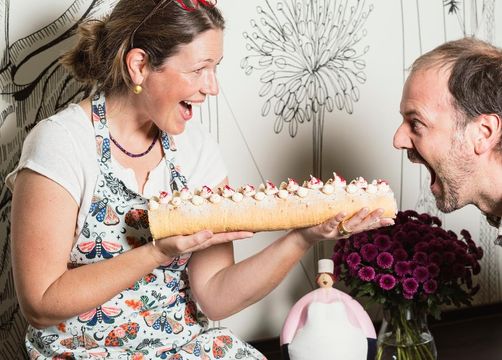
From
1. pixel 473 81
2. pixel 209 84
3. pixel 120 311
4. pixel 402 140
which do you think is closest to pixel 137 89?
pixel 209 84

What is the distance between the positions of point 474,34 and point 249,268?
1.43 meters

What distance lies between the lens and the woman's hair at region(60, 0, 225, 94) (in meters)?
1.74

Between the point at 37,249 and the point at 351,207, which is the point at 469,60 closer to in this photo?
the point at 351,207

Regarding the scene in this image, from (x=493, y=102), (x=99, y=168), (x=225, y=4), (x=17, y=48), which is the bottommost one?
(x=99, y=168)

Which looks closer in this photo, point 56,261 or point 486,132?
point 56,261

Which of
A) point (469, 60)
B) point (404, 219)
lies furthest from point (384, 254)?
point (469, 60)

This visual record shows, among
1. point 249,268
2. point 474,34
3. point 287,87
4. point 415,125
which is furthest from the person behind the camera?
point 474,34

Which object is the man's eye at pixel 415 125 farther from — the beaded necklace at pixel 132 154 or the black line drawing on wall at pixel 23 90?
the black line drawing on wall at pixel 23 90

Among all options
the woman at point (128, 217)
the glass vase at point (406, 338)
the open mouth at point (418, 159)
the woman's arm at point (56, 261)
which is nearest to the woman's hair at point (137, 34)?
the woman at point (128, 217)

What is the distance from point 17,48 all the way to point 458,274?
132 cm

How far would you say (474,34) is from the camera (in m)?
2.82

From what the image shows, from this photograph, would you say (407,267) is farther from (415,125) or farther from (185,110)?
(185,110)

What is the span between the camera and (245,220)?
1.75 metres

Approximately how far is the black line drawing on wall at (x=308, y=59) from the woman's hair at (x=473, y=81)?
618 mm
